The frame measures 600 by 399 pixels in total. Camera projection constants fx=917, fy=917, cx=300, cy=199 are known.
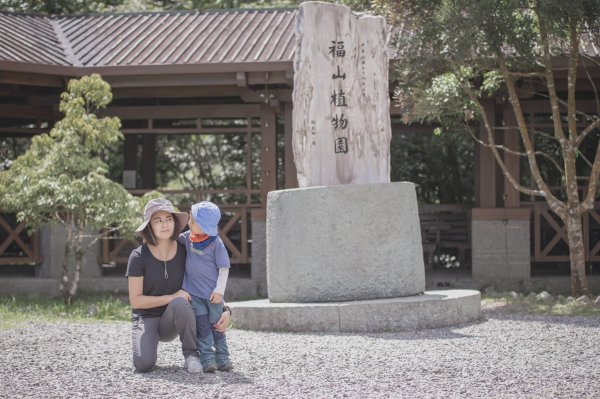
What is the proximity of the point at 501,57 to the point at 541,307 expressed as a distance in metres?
2.79

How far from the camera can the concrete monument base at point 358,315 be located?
307 inches

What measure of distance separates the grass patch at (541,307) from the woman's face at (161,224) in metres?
4.80

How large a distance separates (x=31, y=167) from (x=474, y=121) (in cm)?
613

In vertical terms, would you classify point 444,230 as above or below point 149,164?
below

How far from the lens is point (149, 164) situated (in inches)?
621

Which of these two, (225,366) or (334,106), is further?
(334,106)

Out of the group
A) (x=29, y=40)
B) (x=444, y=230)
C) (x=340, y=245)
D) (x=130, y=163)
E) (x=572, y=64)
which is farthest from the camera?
(x=130, y=163)

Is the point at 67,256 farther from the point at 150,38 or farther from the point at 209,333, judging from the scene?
the point at 209,333

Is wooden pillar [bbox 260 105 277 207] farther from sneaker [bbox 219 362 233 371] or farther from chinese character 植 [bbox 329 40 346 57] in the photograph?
sneaker [bbox 219 362 233 371]

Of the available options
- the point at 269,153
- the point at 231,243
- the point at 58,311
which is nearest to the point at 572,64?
the point at 269,153

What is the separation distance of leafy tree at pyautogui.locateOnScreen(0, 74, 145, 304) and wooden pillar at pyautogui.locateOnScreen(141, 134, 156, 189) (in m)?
4.88

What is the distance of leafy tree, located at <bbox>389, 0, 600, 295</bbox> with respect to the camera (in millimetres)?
9812

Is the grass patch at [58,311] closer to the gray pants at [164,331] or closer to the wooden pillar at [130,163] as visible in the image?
the gray pants at [164,331]

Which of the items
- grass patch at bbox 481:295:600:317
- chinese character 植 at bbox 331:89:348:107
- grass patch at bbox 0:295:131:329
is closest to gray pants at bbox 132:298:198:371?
grass patch at bbox 0:295:131:329
